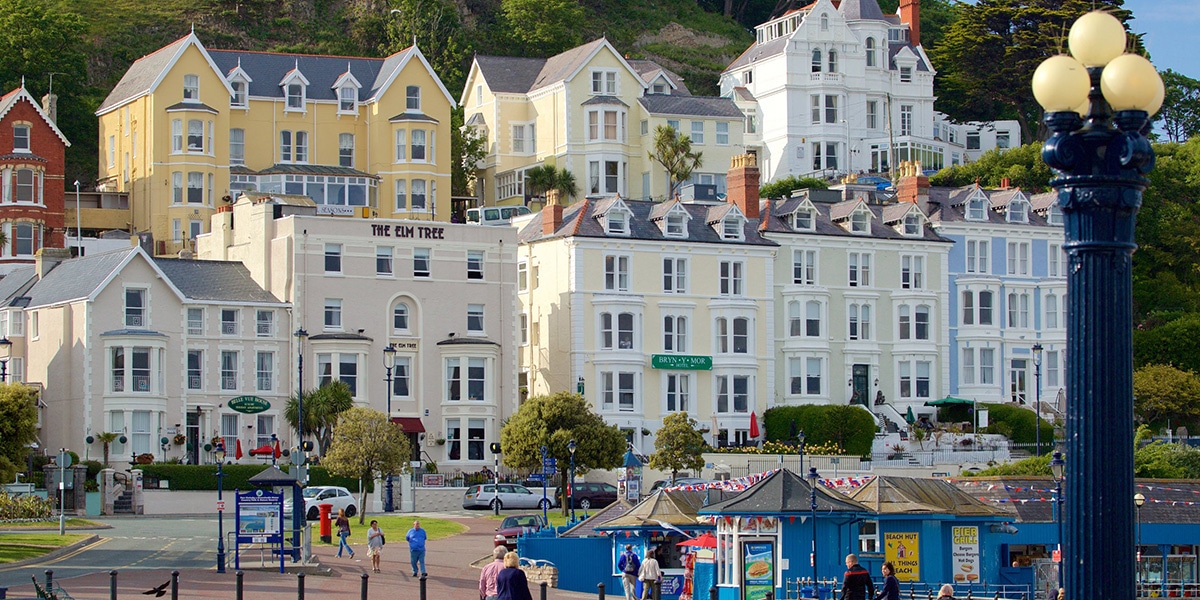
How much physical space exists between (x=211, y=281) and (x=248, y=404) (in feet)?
20.2

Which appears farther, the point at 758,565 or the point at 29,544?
the point at 29,544

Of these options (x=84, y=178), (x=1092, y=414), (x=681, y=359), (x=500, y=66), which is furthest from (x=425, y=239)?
(x=1092, y=414)

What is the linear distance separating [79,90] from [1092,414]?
335 ft

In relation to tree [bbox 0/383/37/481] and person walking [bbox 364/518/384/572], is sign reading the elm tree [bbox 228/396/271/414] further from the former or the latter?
person walking [bbox 364/518/384/572]

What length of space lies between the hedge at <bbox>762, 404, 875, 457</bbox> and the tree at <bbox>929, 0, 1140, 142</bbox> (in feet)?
124

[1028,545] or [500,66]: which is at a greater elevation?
[500,66]

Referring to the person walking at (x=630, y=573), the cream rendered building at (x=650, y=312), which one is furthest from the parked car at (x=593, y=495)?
the person walking at (x=630, y=573)

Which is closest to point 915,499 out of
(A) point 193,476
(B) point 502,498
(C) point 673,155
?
(B) point 502,498

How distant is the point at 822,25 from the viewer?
4402 inches

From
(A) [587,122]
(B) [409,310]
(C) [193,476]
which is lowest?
(C) [193,476]

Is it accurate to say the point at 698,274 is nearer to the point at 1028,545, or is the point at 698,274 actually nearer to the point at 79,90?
the point at 1028,545

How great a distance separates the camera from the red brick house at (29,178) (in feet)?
294

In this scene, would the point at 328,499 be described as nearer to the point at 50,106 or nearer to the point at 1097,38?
the point at 50,106

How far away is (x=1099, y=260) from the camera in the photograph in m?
13.3
